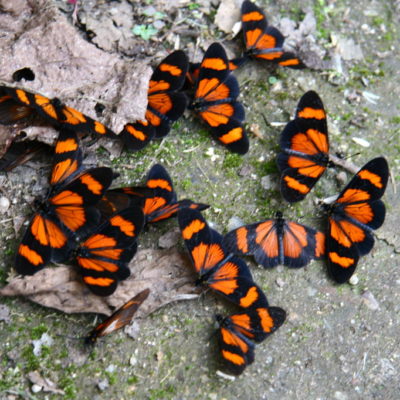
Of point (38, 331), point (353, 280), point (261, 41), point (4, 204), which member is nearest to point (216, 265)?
point (353, 280)

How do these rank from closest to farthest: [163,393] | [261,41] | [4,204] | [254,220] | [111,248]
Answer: [163,393], [111,248], [4,204], [254,220], [261,41]

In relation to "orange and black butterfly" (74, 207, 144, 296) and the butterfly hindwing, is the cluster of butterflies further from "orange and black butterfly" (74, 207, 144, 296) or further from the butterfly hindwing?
"orange and black butterfly" (74, 207, 144, 296)

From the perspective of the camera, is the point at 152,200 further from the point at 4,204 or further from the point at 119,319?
the point at 4,204

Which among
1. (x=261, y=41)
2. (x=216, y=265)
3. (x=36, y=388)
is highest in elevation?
(x=261, y=41)

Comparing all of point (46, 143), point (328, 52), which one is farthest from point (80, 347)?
point (328, 52)

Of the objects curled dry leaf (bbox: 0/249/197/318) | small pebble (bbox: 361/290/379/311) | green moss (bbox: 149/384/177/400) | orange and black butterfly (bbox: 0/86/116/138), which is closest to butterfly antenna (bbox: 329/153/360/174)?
small pebble (bbox: 361/290/379/311)

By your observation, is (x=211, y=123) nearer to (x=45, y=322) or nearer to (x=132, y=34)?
(x=132, y=34)
